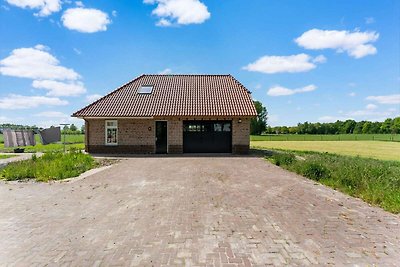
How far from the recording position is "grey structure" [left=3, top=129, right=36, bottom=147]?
2391cm

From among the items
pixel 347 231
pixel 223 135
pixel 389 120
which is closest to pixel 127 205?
pixel 347 231

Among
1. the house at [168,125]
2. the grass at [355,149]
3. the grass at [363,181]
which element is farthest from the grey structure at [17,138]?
the grass at [363,181]

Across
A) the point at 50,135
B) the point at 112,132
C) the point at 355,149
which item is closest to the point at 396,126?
the point at 355,149

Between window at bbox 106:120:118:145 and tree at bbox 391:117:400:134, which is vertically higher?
tree at bbox 391:117:400:134

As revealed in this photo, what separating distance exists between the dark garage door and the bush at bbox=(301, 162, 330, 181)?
339 inches

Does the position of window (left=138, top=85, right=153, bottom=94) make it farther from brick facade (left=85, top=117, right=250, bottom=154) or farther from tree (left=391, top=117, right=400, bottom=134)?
tree (left=391, top=117, right=400, bottom=134)

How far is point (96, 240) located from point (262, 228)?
2.94 m

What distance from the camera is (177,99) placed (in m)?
20.1

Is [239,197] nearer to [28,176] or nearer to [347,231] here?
[347,231]

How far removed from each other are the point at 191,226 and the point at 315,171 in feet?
22.8

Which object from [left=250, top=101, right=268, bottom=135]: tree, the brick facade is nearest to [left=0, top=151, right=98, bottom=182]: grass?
the brick facade

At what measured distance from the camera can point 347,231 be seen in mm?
4867

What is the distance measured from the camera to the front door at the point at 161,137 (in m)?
19.1

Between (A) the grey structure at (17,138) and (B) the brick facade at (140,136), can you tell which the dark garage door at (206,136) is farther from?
(A) the grey structure at (17,138)
